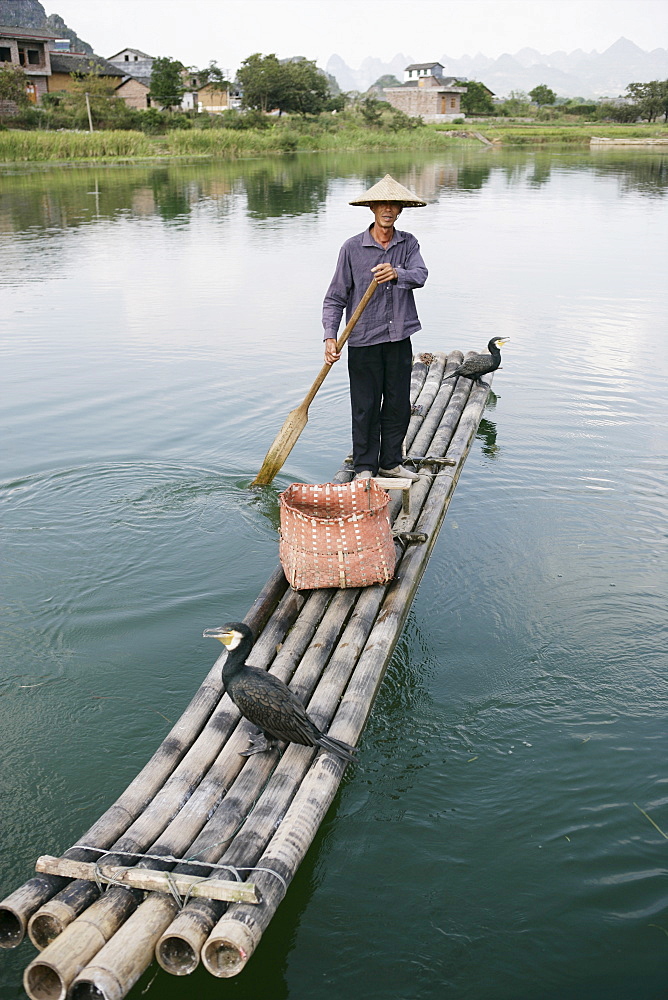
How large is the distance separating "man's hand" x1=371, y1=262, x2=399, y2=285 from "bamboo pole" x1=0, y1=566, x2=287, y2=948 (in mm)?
2074

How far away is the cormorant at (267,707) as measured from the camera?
3.67 metres

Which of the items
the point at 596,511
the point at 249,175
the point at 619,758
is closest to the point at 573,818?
the point at 619,758

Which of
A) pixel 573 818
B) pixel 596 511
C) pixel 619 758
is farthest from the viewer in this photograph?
pixel 596 511

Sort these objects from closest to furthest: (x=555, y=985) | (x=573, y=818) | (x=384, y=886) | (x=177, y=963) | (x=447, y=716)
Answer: (x=177, y=963), (x=555, y=985), (x=384, y=886), (x=573, y=818), (x=447, y=716)

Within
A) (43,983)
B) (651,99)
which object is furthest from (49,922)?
(651,99)

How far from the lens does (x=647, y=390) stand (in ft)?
34.4

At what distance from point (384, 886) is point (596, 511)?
4596mm

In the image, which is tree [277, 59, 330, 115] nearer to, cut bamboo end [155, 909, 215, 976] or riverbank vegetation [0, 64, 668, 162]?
riverbank vegetation [0, 64, 668, 162]

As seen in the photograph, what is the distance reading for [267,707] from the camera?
145 inches

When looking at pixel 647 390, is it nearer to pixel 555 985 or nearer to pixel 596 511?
pixel 596 511

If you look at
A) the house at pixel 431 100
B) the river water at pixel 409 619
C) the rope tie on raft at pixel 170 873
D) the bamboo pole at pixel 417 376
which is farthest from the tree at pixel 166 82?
the rope tie on raft at pixel 170 873

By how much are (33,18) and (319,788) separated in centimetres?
14316

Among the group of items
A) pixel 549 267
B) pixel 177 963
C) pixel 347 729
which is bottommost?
pixel 177 963

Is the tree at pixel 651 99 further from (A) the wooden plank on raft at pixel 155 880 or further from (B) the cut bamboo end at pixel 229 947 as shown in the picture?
(B) the cut bamboo end at pixel 229 947
